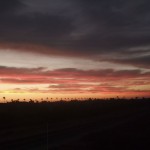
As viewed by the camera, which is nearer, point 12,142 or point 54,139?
point 12,142

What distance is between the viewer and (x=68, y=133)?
102 feet

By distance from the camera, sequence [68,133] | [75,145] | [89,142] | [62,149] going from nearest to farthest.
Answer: [62,149]
[75,145]
[89,142]
[68,133]

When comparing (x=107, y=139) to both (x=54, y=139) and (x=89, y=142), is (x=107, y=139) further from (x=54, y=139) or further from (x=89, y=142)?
(x=54, y=139)

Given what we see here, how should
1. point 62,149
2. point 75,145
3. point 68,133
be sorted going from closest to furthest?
point 62,149 < point 75,145 < point 68,133

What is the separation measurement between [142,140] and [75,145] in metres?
6.42

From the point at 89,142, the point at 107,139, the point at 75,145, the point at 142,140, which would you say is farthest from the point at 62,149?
the point at 142,140

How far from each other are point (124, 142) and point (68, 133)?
678 centimetres

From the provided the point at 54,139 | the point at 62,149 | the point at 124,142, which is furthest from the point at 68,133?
the point at 62,149

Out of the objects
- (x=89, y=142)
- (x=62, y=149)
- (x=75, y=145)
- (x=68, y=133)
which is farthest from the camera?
(x=68, y=133)

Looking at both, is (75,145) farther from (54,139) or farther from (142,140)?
(142,140)

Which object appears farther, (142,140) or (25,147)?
(142,140)

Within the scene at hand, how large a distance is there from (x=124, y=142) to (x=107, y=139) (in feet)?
5.30

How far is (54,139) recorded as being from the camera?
26594mm

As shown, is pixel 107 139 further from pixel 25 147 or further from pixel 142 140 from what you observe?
pixel 25 147
